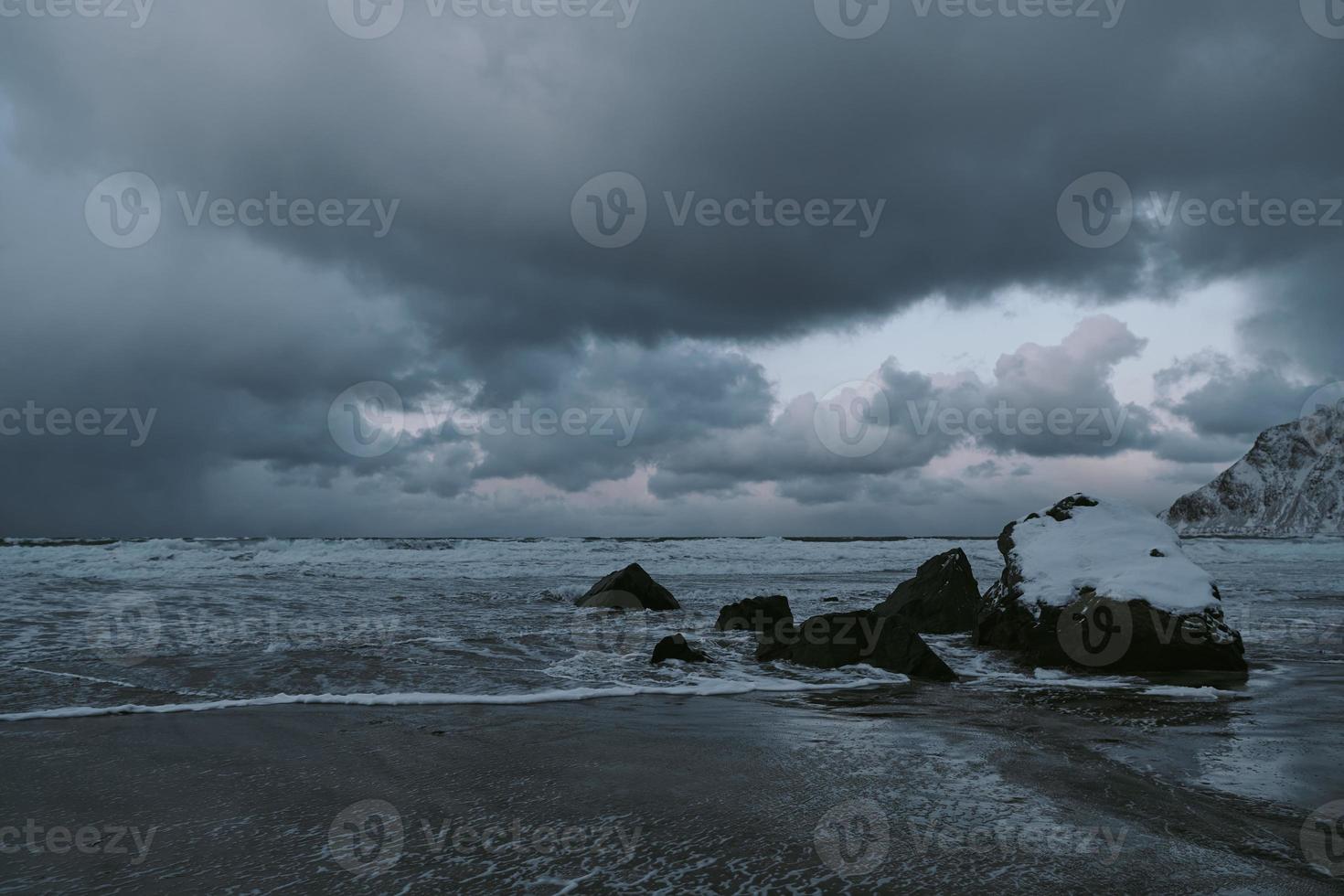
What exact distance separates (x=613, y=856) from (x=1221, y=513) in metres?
61.6

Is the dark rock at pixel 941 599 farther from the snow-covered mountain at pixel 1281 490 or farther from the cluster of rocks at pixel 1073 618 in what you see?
the snow-covered mountain at pixel 1281 490

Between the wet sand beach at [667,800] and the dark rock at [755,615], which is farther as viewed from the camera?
the dark rock at [755,615]

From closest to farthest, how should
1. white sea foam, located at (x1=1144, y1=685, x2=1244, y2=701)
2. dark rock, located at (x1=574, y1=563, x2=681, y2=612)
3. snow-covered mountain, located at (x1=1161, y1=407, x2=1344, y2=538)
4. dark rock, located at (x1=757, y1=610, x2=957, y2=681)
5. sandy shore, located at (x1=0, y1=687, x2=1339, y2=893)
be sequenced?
sandy shore, located at (x1=0, y1=687, x2=1339, y2=893) → white sea foam, located at (x1=1144, y1=685, x2=1244, y2=701) → dark rock, located at (x1=757, y1=610, x2=957, y2=681) → dark rock, located at (x1=574, y1=563, x2=681, y2=612) → snow-covered mountain, located at (x1=1161, y1=407, x2=1344, y2=538)

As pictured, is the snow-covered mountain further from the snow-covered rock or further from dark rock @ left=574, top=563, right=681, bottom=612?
dark rock @ left=574, top=563, right=681, bottom=612

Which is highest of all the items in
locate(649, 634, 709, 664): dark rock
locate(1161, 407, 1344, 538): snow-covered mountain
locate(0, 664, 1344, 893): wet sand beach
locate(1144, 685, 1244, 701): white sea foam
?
locate(1161, 407, 1344, 538): snow-covered mountain

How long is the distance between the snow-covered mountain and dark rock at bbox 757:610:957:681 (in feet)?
157

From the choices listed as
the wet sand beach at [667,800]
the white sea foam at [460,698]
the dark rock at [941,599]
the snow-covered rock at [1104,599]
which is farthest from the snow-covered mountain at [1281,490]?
the wet sand beach at [667,800]

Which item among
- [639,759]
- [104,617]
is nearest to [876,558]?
[104,617]

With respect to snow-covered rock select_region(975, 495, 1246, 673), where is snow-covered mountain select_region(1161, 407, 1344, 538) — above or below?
above

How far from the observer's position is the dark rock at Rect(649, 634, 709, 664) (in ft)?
24.6

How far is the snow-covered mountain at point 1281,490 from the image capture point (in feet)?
147

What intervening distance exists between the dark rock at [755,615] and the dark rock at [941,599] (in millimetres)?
1411

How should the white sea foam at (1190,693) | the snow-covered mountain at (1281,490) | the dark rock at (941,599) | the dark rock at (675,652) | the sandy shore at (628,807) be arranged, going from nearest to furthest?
1. the sandy shore at (628,807)
2. the white sea foam at (1190,693)
3. the dark rock at (675,652)
4. the dark rock at (941,599)
5. the snow-covered mountain at (1281,490)

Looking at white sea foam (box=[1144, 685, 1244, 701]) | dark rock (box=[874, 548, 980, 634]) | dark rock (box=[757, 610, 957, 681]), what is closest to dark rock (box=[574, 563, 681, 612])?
dark rock (box=[874, 548, 980, 634])
